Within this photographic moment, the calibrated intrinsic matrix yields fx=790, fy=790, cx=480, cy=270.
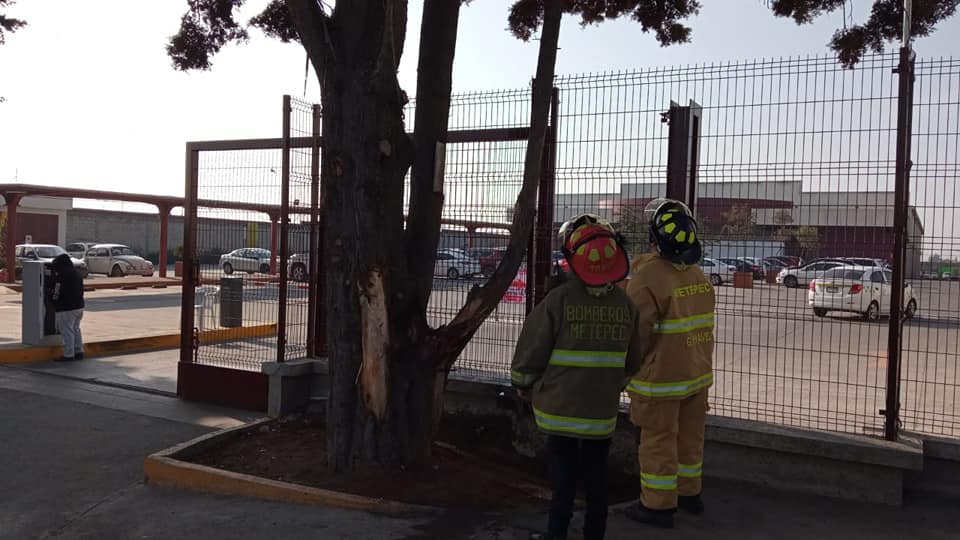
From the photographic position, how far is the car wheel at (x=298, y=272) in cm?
828

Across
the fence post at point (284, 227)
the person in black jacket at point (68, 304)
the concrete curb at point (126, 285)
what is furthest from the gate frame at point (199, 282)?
the concrete curb at point (126, 285)

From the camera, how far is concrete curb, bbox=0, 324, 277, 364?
9.02 meters

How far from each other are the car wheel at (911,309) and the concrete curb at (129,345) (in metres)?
6.15

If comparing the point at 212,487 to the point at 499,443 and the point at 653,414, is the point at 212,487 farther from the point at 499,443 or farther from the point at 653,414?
the point at 653,414

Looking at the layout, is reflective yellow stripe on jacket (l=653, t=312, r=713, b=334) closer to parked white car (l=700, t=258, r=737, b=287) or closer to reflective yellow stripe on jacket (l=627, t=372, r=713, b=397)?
reflective yellow stripe on jacket (l=627, t=372, r=713, b=397)

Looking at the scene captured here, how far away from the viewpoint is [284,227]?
8.09 m

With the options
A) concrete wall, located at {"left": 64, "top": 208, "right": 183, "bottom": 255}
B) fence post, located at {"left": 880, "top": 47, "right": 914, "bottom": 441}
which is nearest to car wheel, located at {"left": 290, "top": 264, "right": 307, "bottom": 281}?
fence post, located at {"left": 880, "top": 47, "right": 914, "bottom": 441}

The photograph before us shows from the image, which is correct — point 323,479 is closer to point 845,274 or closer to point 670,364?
point 670,364

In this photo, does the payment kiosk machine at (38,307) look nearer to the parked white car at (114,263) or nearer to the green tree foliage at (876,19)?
the green tree foliage at (876,19)

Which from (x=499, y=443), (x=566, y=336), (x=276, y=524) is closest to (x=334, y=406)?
(x=276, y=524)

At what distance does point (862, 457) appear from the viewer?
17.9 ft

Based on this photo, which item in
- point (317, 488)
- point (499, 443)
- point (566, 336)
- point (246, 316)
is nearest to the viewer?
point (566, 336)

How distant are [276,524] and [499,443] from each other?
2.36 meters

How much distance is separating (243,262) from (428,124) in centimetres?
401
